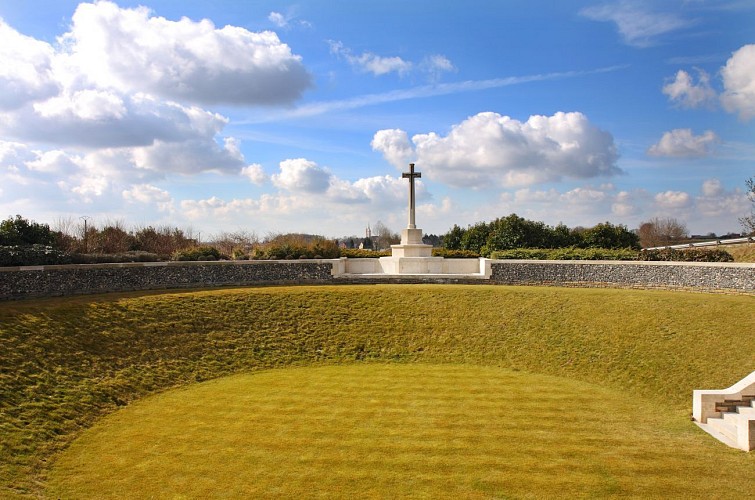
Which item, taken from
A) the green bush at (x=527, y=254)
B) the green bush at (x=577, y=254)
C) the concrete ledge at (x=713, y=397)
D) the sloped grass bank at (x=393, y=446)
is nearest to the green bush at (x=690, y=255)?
the green bush at (x=577, y=254)


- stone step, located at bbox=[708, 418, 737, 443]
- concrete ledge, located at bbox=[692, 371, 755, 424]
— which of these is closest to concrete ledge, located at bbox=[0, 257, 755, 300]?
concrete ledge, located at bbox=[692, 371, 755, 424]

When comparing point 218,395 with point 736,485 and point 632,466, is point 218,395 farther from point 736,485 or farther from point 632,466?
point 736,485

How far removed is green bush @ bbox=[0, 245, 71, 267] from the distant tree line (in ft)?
76.0

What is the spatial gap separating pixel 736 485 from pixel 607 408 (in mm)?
3534

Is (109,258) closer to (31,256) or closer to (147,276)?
(147,276)

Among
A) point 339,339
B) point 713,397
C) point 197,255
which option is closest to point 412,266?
point 339,339

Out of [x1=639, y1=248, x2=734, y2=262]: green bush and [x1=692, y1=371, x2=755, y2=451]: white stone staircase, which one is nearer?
[x1=692, y1=371, x2=755, y2=451]: white stone staircase

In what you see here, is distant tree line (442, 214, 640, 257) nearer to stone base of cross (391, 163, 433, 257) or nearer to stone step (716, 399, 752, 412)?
stone base of cross (391, 163, 433, 257)

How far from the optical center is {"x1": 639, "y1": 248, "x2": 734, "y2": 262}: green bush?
21672mm

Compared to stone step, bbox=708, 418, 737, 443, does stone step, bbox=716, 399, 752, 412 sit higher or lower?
higher

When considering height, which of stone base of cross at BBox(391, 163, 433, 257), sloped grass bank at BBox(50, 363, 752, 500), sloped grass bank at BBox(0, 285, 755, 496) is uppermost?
stone base of cross at BBox(391, 163, 433, 257)

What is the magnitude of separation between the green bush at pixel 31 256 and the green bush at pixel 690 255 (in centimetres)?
2415

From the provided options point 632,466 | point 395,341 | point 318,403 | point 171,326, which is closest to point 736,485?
point 632,466

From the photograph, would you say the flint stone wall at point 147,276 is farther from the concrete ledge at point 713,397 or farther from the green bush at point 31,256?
the concrete ledge at point 713,397
